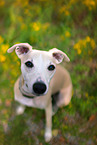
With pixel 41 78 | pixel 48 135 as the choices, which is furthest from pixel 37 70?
pixel 48 135

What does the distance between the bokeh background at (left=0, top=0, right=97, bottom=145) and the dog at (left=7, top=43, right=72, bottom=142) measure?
362 millimetres

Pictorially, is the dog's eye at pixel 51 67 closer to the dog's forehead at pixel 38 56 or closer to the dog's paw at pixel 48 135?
the dog's forehead at pixel 38 56

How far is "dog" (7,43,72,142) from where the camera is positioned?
1.69 metres

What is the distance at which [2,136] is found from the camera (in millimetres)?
2803

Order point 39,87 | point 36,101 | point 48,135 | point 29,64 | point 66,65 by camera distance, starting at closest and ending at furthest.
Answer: point 39,87, point 29,64, point 36,101, point 48,135, point 66,65

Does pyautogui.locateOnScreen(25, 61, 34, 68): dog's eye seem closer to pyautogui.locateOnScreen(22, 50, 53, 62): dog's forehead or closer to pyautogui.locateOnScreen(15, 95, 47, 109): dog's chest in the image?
pyautogui.locateOnScreen(22, 50, 53, 62): dog's forehead

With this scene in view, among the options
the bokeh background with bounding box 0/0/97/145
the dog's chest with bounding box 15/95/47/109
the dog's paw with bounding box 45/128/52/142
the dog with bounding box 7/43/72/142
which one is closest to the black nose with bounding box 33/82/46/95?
the dog with bounding box 7/43/72/142

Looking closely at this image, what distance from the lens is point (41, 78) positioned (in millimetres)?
1649

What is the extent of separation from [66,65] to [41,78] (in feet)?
8.18

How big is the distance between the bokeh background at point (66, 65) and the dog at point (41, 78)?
14.3 inches

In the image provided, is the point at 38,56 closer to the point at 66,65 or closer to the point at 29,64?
the point at 29,64

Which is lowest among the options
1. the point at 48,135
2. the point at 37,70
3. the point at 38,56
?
the point at 48,135

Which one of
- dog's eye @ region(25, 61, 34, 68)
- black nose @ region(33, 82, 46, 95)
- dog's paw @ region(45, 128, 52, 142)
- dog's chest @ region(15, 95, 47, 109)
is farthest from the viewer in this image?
dog's paw @ region(45, 128, 52, 142)

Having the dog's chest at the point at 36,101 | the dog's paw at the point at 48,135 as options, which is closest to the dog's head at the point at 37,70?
the dog's chest at the point at 36,101
